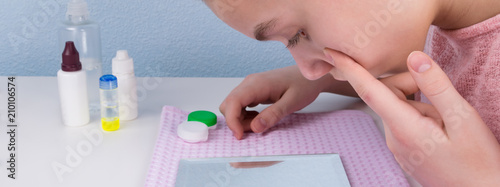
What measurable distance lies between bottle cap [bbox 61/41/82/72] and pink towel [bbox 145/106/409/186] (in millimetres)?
150

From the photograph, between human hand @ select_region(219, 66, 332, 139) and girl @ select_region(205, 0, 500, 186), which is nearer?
girl @ select_region(205, 0, 500, 186)

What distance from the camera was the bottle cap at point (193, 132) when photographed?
2.56 ft

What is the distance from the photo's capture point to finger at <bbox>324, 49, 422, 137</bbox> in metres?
0.58

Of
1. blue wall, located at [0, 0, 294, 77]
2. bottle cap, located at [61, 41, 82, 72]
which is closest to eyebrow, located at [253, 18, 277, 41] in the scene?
bottle cap, located at [61, 41, 82, 72]

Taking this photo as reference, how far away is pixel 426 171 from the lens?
600 millimetres

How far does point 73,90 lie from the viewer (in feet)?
2.72

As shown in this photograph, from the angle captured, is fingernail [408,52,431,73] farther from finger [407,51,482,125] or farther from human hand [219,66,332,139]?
human hand [219,66,332,139]

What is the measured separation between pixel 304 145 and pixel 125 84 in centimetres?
29

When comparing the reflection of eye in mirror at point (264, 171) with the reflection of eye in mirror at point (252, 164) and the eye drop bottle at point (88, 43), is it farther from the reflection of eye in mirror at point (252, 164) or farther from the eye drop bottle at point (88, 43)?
the eye drop bottle at point (88, 43)

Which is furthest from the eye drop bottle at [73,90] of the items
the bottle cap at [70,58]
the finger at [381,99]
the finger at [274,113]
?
the finger at [381,99]

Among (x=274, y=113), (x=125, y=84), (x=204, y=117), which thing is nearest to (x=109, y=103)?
(x=125, y=84)

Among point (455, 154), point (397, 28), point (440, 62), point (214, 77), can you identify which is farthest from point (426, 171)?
point (214, 77)

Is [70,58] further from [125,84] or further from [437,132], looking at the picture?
[437,132]

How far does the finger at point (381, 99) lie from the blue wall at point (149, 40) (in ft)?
1.63
